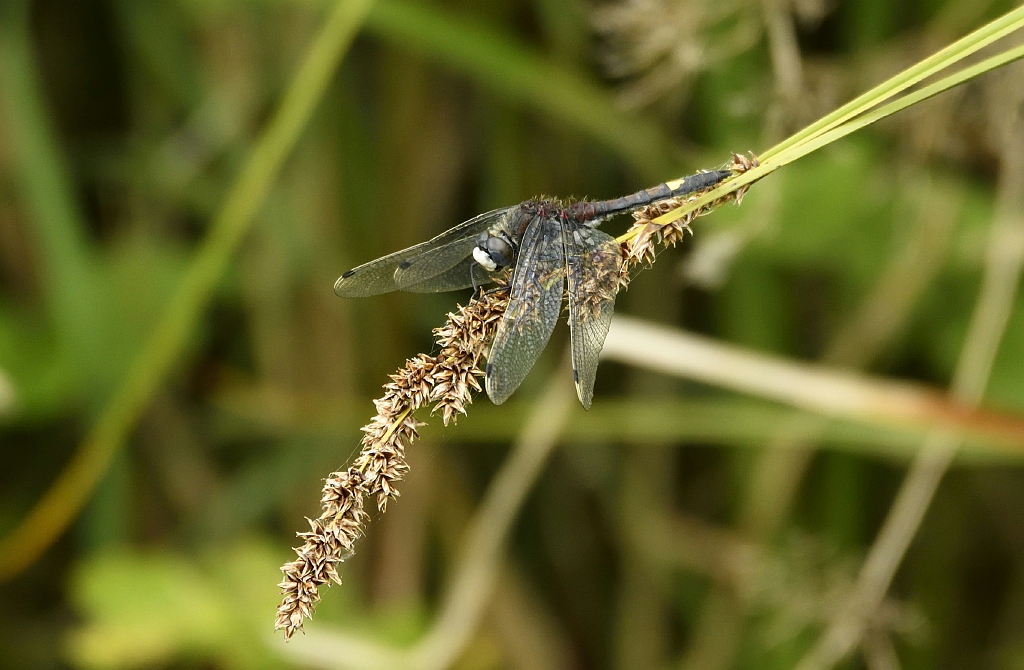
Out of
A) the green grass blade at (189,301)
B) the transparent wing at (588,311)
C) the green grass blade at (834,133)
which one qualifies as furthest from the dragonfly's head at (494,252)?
the green grass blade at (189,301)

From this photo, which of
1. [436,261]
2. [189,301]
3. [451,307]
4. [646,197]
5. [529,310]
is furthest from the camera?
[451,307]

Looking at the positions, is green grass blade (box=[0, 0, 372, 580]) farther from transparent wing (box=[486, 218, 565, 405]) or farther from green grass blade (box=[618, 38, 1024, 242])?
green grass blade (box=[618, 38, 1024, 242])

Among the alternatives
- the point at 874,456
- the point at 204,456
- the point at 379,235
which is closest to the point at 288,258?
the point at 379,235

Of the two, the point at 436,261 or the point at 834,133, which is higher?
→ the point at 436,261

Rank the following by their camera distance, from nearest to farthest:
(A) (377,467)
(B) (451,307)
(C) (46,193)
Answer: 1. (A) (377,467)
2. (C) (46,193)
3. (B) (451,307)

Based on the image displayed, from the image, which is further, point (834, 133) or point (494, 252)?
point (494, 252)

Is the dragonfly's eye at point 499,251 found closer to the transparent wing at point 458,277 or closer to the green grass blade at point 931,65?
the transparent wing at point 458,277

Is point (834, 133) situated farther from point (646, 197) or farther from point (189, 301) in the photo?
point (189, 301)

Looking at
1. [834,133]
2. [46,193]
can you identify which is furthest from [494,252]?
[46,193]
